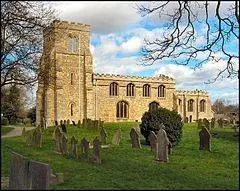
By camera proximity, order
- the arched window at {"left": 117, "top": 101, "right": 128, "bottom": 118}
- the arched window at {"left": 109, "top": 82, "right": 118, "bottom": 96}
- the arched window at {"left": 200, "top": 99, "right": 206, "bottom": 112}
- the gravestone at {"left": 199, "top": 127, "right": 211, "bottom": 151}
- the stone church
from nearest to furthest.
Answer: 1. the gravestone at {"left": 199, "top": 127, "right": 211, "bottom": 151}
2. the stone church
3. the arched window at {"left": 109, "top": 82, "right": 118, "bottom": 96}
4. the arched window at {"left": 117, "top": 101, "right": 128, "bottom": 118}
5. the arched window at {"left": 200, "top": 99, "right": 206, "bottom": 112}

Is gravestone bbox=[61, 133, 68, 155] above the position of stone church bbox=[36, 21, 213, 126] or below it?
below

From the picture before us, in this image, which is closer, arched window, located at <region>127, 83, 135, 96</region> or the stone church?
the stone church

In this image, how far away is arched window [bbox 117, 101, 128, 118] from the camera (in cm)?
5244

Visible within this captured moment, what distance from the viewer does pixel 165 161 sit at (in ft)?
41.4

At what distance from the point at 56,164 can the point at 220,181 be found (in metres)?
5.12

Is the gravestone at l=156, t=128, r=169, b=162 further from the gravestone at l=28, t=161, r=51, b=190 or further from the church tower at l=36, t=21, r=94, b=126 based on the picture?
the church tower at l=36, t=21, r=94, b=126

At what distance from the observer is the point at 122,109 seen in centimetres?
5294

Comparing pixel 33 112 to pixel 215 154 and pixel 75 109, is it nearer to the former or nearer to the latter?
pixel 75 109

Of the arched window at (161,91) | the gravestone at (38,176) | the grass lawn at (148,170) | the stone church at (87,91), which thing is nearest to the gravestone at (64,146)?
the grass lawn at (148,170)

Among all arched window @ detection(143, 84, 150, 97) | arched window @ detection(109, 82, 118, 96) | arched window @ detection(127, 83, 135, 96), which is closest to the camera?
arched window @ detection(109, 82, 118, 96)

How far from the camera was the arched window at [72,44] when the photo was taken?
48469mm

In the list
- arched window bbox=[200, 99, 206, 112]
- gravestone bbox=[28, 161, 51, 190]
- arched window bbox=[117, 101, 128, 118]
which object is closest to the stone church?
arched window bbox=[117, 101, 128, 118]

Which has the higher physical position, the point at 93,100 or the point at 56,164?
the point at 93,100

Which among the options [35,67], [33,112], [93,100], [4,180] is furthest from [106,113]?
[4,180]
